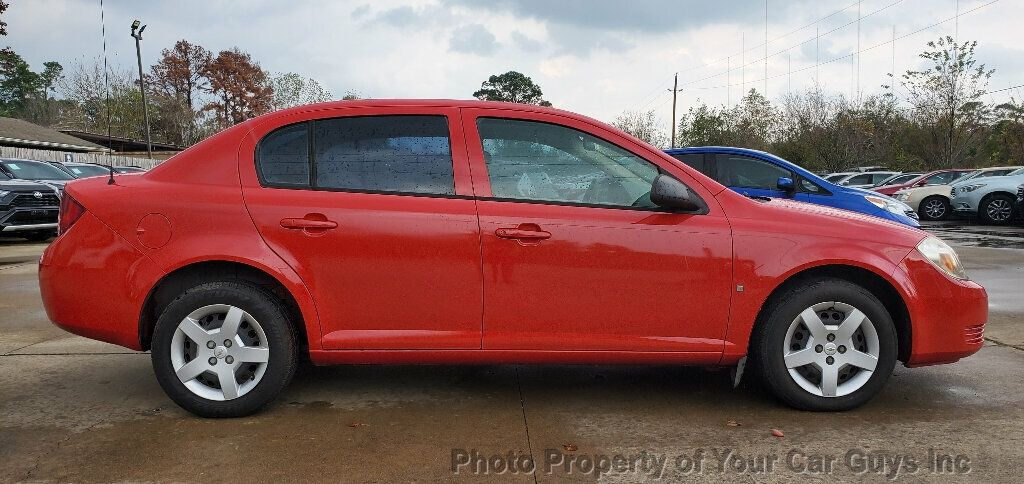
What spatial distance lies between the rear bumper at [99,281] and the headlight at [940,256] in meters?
3.77

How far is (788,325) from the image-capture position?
3.69 metres

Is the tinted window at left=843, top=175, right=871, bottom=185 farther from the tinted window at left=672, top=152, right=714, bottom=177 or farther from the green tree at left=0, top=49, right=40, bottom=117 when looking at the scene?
the green tree at left=0, top=49, right=40, bottom=117

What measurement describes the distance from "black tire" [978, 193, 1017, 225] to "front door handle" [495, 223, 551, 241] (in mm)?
18476

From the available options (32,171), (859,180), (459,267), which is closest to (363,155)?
(459,267)

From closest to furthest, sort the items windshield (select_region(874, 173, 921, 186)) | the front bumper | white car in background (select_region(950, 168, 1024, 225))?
white car in background (select_region(950, 168, 1024, 225)) → the front bumper → windshield (select_region(874, 173, 921, 186))

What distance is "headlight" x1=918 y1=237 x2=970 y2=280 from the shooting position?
12.5 feet

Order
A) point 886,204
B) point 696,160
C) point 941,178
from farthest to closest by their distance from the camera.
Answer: point 941,178, point 886,204, point 696,160

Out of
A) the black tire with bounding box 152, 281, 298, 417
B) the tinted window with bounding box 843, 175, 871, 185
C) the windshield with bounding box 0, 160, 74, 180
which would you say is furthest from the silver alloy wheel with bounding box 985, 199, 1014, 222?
the windshield with bounding box 0, 160, 74, 180

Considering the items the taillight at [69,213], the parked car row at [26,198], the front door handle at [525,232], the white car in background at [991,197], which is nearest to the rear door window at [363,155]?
the front door handle at [525,232]

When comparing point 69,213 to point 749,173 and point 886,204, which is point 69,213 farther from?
point 886,204

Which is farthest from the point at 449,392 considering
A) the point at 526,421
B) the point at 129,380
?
the point at 129,380

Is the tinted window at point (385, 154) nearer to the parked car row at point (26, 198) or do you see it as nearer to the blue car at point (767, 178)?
the blue car at point (767, 178)

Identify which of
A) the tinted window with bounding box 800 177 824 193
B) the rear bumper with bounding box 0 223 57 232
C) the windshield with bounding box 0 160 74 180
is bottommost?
the rear bumper with bounding box 0 223 57 232

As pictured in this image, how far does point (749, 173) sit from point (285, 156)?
6269mm
